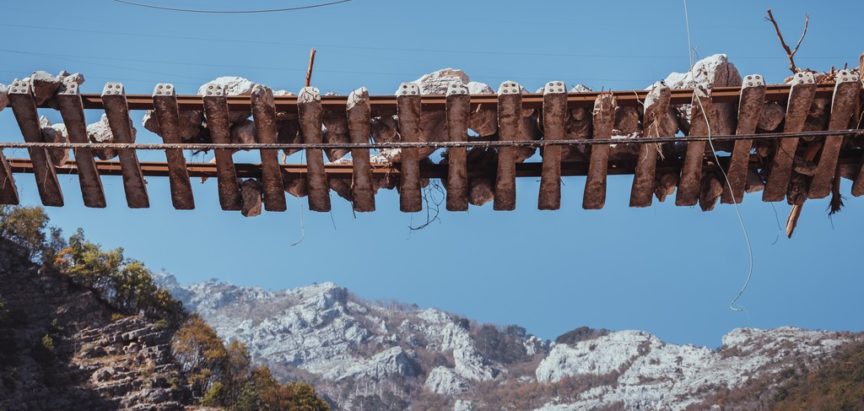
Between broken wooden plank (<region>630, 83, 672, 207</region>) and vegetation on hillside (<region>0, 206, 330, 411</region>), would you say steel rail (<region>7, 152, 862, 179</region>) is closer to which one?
broken wooden plank (<region>630, 83, 672, 207</region>)

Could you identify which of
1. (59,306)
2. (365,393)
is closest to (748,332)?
(365,393)

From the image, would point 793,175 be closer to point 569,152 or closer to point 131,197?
point 569,152

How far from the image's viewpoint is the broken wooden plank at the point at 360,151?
26.9ft

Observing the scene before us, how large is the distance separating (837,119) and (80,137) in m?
6.75

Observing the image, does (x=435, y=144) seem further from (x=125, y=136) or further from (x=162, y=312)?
(x=162, y=312)

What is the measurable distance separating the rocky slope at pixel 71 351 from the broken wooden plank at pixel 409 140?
5667 cm

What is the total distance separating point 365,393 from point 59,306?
104360mm

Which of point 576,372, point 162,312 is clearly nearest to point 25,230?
point 162,312

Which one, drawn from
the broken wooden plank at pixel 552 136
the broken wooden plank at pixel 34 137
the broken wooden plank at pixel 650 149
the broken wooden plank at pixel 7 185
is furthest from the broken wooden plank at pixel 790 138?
the broken wooden plank at pixel 7 185

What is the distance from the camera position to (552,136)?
8281mm

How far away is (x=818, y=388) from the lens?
3179 inches

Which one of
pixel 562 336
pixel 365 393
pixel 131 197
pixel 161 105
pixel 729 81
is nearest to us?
pixel 161 105

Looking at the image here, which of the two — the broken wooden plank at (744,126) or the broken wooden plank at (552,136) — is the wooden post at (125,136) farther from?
the broken wooden plank at (744,126)

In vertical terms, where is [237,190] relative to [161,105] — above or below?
below
